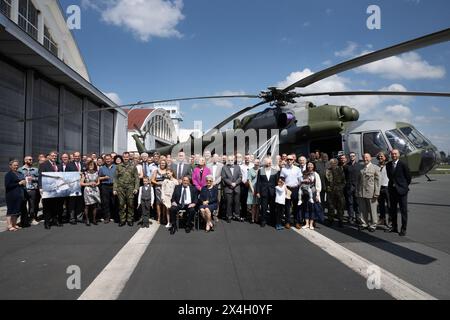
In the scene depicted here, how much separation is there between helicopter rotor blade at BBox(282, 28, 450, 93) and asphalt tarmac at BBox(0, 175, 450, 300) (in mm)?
3034

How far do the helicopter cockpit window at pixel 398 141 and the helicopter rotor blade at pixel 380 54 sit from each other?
10.9ft

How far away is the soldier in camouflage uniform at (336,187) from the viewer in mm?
6871

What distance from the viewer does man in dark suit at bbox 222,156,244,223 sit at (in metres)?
7.27

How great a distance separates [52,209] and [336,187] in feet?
22.7

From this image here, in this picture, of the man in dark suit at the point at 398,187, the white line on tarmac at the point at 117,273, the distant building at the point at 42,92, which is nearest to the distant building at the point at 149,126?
the distant building at the point at 42,92

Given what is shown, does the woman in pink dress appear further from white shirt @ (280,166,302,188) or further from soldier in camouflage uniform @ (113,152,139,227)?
white shirt @ (280,166,302,188)

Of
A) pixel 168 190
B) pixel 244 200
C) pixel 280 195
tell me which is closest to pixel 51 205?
pixel 168 190

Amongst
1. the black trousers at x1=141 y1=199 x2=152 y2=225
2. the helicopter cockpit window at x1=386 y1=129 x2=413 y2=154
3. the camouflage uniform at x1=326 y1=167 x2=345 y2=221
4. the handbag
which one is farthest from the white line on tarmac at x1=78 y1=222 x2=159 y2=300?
the helicopter cockpit window at x1=386 y1=129 x2=413 y2=154

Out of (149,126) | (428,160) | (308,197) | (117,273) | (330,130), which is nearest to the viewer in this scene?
A: (117,273)

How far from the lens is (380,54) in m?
4.38

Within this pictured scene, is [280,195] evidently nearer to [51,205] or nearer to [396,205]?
[396,205]

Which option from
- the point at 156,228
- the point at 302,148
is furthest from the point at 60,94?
the point at 302,148

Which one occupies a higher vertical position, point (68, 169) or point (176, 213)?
point (68, 169)

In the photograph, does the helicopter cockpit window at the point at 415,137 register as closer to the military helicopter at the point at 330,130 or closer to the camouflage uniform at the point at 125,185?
the military helicopter at the point at 330,130
